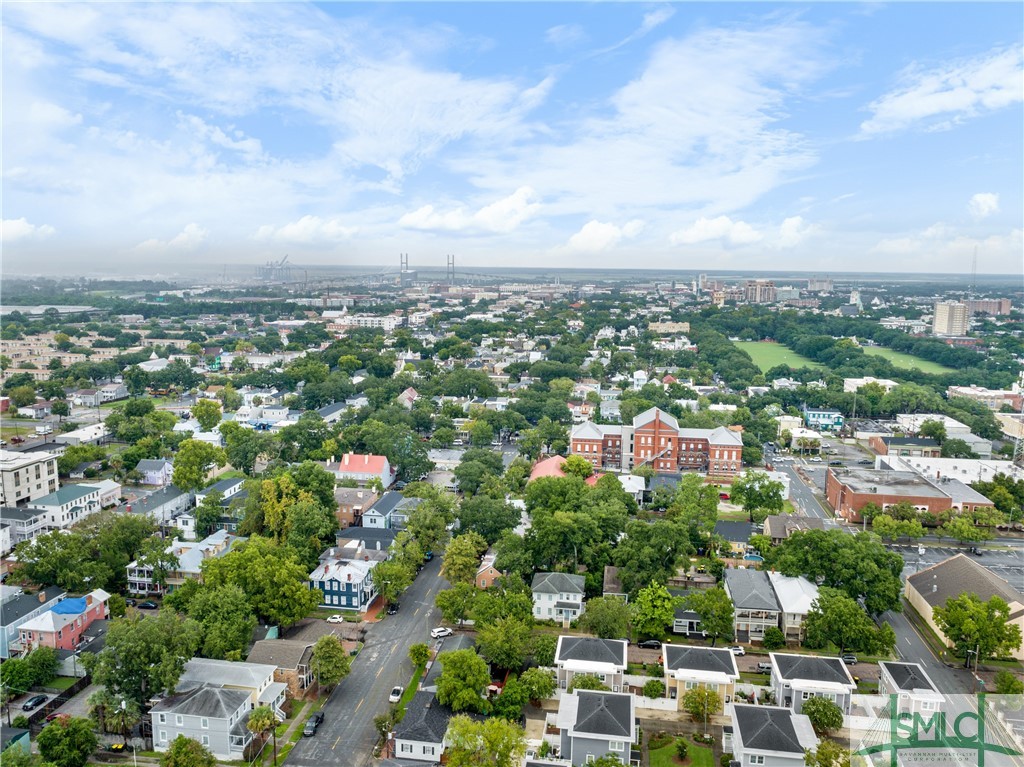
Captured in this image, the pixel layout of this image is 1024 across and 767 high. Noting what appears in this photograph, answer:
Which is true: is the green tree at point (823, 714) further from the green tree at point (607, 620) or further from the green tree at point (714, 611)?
the green tree at point (607, 620)

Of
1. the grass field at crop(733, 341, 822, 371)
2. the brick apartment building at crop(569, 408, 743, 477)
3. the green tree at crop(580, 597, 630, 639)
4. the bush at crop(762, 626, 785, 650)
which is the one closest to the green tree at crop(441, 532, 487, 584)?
the green tree at crop(580, 597, 630, 639)

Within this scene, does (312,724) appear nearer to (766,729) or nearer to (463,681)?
(463,681)

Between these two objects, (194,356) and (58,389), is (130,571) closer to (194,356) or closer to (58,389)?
(58,389)

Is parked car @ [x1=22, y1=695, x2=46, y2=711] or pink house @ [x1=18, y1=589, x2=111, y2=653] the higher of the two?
pink house @ [x1=18, y1=589, x2=111, y2=653]

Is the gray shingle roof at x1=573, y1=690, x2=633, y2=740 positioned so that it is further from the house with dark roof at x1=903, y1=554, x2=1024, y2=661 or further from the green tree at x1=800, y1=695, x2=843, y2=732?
the house with dark roof at x1=903, y1=554, x2=1024, y2=661

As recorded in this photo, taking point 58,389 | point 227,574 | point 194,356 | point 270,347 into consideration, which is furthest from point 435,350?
point 227,574

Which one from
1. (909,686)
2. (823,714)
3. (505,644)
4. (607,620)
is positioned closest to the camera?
(823,714)

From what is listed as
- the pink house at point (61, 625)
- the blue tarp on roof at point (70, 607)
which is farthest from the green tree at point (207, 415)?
the blue tarp on roof at point (70, 607)

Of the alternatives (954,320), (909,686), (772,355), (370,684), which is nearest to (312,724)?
(370,684)
